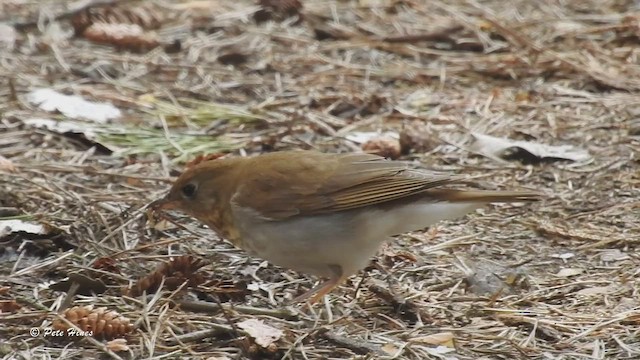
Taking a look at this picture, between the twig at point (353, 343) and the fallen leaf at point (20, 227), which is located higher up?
the twig at point (353, 343)

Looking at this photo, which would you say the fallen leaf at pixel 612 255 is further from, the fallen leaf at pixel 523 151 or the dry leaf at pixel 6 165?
the dry leaf at pixel 6 165

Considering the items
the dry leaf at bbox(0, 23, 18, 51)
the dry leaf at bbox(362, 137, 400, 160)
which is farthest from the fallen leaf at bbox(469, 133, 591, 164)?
the dry leaf at bbox(0, 23, 18, 51)

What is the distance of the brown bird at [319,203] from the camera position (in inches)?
169

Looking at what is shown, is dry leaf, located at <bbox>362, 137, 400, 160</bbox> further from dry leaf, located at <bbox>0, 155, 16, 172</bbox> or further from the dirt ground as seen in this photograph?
dry leaf, located at <bbox>0, 155, 16, 172</bbox>

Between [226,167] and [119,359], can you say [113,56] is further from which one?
[119,359]

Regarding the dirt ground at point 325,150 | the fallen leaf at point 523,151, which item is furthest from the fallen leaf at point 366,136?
the fallen leaf at point 523,151

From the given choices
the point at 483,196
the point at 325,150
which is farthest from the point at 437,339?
the point at 325,150

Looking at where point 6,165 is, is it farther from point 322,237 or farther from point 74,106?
point 322,237

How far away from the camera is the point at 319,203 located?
4336 millimetres

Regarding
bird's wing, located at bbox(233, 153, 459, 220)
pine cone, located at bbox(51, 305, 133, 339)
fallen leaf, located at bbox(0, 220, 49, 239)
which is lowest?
fallen leaf, located at bbox(0, 220, 49, 239)

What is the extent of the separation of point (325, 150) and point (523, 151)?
0.99 m

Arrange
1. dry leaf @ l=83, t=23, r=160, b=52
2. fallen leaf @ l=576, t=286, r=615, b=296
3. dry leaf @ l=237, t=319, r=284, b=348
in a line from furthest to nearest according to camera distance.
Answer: dry leaf @ l=83, t=23, r=160, b=52
fallen leaf @ l=576, t=286, r=615, b=296
dry leaf @ l=237, t=319, r=284, b=348

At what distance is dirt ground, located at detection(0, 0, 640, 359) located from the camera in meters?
4.00

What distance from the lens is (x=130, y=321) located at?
13.0ft
